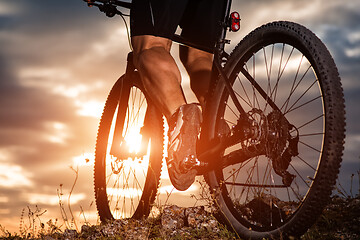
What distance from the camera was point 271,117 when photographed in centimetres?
279

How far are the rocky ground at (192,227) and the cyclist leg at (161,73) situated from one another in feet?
3.46

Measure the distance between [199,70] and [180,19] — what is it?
59 centimetres

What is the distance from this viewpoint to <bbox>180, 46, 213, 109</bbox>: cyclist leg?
3574 millimetres

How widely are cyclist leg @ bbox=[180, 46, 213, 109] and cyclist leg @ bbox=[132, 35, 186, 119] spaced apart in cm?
50

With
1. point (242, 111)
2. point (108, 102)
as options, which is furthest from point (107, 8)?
point (242, 111)

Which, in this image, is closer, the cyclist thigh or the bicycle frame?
the bicycle frame

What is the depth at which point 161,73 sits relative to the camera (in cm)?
298

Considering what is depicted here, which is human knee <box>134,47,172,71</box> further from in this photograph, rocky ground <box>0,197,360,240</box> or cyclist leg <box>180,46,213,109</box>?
rocky ground <box>0,197,360,240</box>

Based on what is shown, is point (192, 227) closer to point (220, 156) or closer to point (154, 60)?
point (220, 156)

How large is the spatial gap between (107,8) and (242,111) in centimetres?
183

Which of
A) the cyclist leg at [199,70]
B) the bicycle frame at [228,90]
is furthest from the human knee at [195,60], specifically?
the bicycle frame at [228,90]

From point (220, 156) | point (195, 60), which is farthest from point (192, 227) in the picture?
point (195, 60)

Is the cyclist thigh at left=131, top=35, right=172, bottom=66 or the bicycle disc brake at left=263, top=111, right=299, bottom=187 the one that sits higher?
the cyclist thigh at left=131, top=35, right=172, bottom=66

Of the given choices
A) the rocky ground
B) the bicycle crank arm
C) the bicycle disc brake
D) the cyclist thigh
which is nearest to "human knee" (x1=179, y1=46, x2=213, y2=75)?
the cyclist thigh
